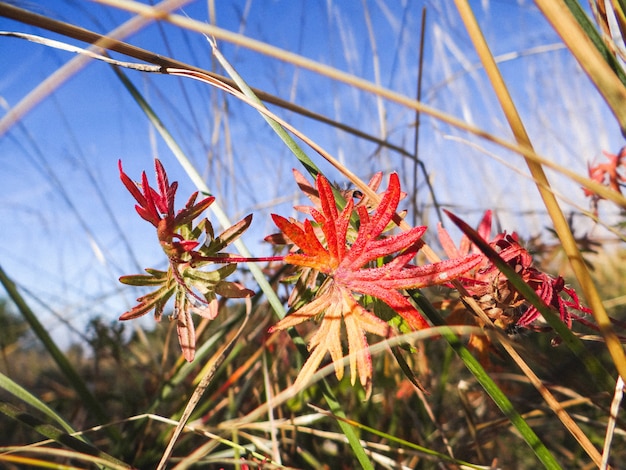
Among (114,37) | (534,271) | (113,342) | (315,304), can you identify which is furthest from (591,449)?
(113,342)

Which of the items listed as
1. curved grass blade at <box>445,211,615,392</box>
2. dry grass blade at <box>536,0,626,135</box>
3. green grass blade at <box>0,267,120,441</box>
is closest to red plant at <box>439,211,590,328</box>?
curved grass blade at <box>445,211,615,392</box>

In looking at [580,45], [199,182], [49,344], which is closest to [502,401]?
[580,45]

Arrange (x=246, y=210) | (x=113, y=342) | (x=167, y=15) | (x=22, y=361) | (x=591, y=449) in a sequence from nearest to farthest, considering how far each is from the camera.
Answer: (x=167, y=15), (x=591, y=449), (x=113, y=342), (x=246, y=210), (x=22, y=361)

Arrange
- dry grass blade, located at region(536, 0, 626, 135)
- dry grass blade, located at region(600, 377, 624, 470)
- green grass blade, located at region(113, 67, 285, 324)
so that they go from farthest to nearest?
green grass blade, located at region(113, 67, 285, 324) → dry grass blade, located at region(600, 377, 624, 470) → dry grass blade, located at region(536, 0, 626, 135)

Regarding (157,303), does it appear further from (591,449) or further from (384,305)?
(591,449)

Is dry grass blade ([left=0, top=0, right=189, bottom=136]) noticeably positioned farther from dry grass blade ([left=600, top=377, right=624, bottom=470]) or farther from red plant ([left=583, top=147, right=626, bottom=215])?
red plant ([left=583, top=147, right=626, bottom=215])

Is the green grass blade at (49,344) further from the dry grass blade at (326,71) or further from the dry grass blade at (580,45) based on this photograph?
the dry grass blade at (580,45)
